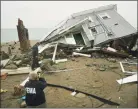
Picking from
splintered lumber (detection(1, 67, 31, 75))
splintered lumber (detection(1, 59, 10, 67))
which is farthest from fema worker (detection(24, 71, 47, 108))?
splintered lumber (detection(1, 59, 10, 67))

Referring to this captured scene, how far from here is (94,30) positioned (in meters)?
19.5

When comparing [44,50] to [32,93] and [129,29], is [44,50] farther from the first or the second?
[32,93]

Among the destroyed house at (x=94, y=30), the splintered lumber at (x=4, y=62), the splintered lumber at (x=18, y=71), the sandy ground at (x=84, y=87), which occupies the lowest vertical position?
the sandy ground at (x=84, y=87)

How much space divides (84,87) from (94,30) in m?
10.1

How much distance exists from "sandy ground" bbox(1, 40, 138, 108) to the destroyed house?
13.1ft

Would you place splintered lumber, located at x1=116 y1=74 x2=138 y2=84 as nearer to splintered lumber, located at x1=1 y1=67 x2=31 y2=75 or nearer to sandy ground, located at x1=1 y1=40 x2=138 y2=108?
sandy ground, located at x1=1 y1=40 x2=138 y2=108

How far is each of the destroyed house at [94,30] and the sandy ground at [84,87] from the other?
157 inches

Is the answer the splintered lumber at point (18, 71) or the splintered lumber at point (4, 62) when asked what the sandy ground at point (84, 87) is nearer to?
the splintered lumber at point (18, 71)

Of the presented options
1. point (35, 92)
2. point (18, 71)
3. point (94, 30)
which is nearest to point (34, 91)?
point (35, 92)

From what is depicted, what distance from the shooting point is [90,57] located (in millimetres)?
16281

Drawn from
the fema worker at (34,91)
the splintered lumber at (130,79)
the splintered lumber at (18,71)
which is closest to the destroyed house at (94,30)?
the splintered lumber at (18,71)

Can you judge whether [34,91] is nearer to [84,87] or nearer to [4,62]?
[84,87]

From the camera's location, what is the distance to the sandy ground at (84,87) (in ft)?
27.6

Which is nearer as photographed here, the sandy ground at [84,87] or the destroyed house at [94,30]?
the sandy ground at [84,87]
